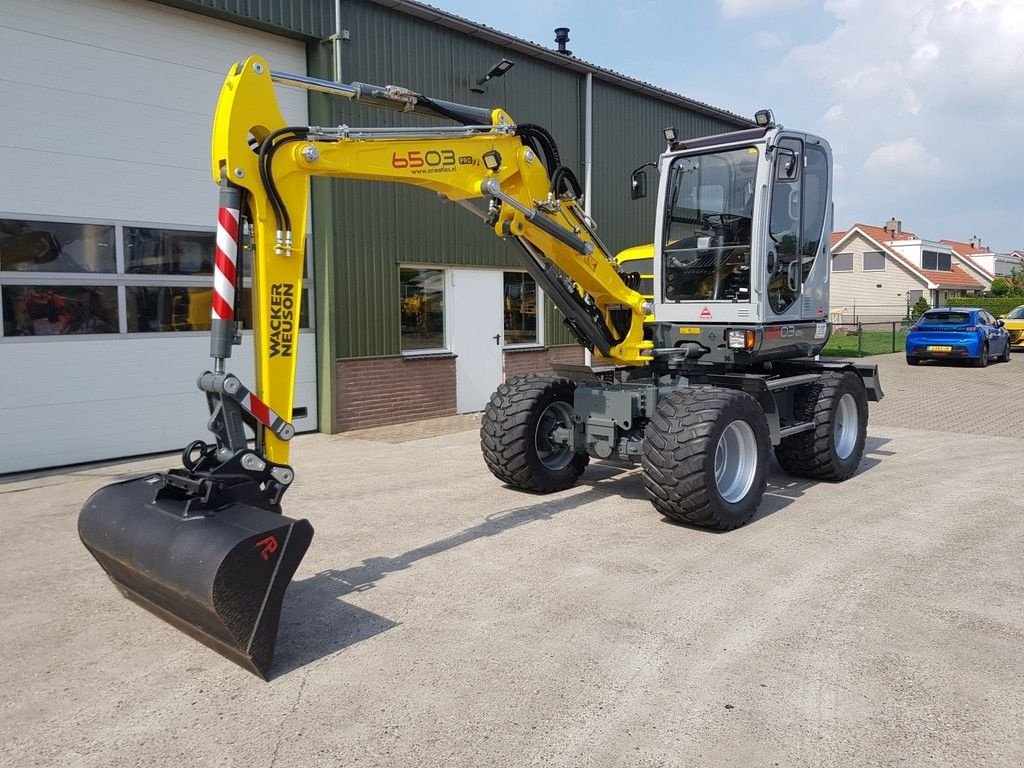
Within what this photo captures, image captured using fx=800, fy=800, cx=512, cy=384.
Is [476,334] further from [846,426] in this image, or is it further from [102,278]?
[846,426]

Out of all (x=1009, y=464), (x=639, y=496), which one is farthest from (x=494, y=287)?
(x=1009, y=464)

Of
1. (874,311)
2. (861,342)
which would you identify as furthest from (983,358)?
(874,311)

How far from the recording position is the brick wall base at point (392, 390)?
425 inches

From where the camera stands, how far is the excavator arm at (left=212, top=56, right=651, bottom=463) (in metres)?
4.39

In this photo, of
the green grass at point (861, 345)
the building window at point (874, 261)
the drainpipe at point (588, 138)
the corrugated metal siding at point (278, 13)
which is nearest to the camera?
the corrugated metal siding at point (278, 13)

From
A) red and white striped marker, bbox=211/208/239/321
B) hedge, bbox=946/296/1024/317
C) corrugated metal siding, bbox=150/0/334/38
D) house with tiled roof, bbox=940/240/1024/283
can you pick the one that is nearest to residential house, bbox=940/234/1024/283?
house with tiled roof, bbox=940/240/1024/283

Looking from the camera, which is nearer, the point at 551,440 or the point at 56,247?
the point at 551,440

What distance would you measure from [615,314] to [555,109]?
7250mm

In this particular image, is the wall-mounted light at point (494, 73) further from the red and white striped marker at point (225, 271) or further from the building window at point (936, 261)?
the building window at point (936, 261)

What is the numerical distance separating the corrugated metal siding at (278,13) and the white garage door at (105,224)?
0.21m

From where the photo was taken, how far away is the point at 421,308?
11883 mm

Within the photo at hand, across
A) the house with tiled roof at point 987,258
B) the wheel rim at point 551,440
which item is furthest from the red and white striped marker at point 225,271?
the house with tiled roof at point 987,258

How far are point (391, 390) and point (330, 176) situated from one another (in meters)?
6.66

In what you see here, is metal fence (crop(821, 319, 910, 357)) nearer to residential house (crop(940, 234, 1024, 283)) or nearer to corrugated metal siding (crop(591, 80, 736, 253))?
corrugated metal siding (crop(591, 80, 736, 253))
